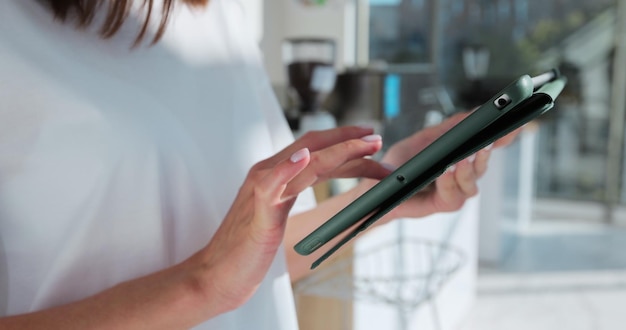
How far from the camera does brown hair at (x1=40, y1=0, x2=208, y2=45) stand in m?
0.62

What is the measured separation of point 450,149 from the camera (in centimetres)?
39

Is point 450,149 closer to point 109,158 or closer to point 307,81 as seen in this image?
point 109,158

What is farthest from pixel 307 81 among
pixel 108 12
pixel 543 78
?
pixel 543 78

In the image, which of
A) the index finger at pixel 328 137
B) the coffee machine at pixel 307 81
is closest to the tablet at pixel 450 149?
the index finger at pixel 328 137

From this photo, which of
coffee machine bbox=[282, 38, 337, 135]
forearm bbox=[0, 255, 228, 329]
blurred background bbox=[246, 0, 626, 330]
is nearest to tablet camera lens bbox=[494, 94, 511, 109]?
forearm bbox=[0, 255, 228, 329]

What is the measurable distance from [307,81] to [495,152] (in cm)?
150

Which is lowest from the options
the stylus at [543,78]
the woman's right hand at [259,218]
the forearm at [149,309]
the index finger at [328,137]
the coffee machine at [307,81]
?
the forearm at [149,309]

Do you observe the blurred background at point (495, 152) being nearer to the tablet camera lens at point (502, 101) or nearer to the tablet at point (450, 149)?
the tablet at point (450, 149)

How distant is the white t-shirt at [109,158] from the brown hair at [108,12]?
0.04 feet

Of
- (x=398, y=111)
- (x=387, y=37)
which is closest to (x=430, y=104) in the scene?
(x=398, y=111)

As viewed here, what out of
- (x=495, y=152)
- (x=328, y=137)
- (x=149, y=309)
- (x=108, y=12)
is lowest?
(x=149, y=309)

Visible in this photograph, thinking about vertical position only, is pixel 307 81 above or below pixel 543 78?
above

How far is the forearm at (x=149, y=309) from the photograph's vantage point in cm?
52

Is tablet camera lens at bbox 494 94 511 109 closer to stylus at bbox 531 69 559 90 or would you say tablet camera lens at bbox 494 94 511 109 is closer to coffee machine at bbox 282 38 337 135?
stylus at bbox 531 69 559 90
